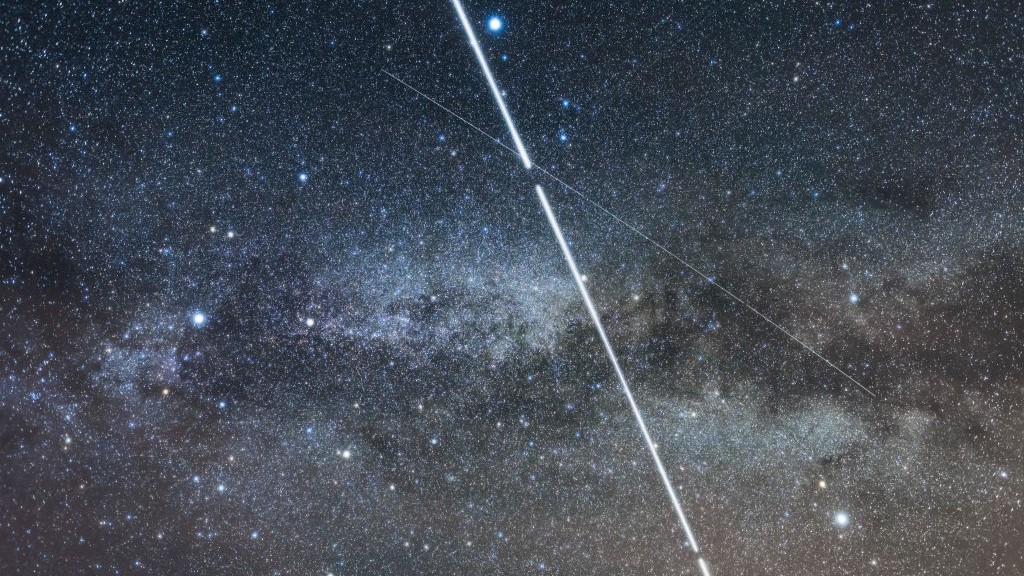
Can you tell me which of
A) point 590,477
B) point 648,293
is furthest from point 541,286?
point 590,477

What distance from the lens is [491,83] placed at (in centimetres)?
267

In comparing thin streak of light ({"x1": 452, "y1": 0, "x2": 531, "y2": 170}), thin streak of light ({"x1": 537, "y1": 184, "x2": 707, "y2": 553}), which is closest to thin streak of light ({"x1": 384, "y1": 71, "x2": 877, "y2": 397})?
thin streak of light ({"x1": 452, "y1": 0, "x2": 531, "y2": 170})

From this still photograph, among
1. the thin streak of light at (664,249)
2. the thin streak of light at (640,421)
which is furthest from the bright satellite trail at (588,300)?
the thin streak of light at (664,249)

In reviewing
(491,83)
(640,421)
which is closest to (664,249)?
(640,421)

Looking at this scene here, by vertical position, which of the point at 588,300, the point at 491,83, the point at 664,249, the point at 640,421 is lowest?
the point at 640,421

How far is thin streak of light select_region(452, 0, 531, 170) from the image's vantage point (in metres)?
2.59

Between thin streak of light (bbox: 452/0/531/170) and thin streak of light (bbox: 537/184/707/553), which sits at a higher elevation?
thin streak of light (bbox: 452/0/531/170)

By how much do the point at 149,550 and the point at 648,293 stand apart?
343cm

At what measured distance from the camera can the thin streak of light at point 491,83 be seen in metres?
2.59

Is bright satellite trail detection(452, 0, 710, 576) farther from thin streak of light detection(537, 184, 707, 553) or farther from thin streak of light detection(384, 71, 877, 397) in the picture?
thin streak of light detection(384, 71, 877, 397)

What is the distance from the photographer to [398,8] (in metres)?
2.59

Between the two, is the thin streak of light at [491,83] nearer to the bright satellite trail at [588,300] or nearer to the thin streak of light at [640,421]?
the bright satellite trail at [588,300]

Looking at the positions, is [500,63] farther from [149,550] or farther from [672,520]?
[149,550]

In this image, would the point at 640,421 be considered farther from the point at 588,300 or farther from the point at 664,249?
the point at 664,249
